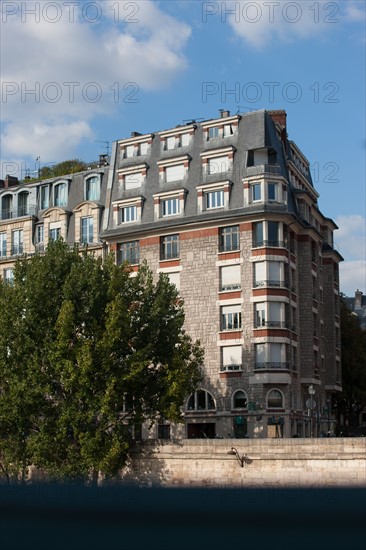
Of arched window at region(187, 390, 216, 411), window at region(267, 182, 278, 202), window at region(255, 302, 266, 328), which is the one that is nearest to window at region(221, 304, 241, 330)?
window at region(255, 302, 266, 328)

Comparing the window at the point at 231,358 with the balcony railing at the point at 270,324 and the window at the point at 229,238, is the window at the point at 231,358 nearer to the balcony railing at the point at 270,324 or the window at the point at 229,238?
the balcony railing at the point at 270,324

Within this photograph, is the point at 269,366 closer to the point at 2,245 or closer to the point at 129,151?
the point at 129,151

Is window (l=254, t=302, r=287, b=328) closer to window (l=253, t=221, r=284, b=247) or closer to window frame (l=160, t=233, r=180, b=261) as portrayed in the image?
window (l=253, t=221, r=284, b=247)

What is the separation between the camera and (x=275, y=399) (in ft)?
198

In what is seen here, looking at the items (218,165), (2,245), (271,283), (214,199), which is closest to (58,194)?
(2,245)

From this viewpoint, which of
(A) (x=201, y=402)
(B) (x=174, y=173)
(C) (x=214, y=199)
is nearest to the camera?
(A) (x=201, y=402)

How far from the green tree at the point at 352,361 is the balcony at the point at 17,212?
98.8 feet

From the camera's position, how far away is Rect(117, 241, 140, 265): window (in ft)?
218

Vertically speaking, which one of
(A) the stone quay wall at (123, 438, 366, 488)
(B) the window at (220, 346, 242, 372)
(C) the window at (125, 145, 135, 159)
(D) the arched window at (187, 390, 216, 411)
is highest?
(C) the window at (125, 145, 135, 159)

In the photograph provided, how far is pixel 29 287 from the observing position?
51469mm

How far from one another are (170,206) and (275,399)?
16.4m

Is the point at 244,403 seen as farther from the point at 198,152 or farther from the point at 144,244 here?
the point at 198,152

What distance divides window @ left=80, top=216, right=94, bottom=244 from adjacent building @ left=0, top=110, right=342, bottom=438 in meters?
0.10

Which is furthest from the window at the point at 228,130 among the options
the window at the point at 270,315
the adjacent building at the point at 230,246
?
the window at the point at 270,315
